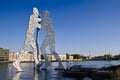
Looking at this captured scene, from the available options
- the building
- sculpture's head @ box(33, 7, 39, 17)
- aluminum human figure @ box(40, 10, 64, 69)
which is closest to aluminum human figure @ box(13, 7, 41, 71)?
sculpture's head @ box(33, 7, 39, 17)

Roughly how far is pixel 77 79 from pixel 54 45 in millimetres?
24647

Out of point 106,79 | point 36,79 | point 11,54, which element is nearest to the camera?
point 106,79

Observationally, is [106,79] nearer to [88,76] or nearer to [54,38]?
[88,76]

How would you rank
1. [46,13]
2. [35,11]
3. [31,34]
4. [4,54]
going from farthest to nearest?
[4,54] → [46,13] → [35,11] → [31,34]

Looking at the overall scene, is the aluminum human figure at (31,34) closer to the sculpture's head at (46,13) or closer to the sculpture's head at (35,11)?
the sculpture's head at (35,11)

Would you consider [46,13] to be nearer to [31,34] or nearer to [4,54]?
[31,34]

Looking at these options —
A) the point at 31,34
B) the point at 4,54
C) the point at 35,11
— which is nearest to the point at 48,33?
the point at 31,34

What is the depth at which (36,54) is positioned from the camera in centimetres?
7469

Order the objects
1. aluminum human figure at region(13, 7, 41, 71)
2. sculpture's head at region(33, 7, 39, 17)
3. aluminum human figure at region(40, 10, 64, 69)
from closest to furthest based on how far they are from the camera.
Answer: aluminum human figure at region(13, 7, 41, 71), sculpture's head at region(33, 7, 39, 17), aluminum human figure at region(40, 10, 64, 69)

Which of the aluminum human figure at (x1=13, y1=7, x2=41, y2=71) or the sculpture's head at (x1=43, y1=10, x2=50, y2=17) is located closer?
the aluminum human figure at (x1=13, y1=7, x2=41, y2=71)

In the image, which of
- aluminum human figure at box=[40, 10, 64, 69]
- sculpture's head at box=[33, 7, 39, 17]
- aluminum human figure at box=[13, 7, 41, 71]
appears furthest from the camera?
aluminum human figure at box=[40, 10, 64, 69]

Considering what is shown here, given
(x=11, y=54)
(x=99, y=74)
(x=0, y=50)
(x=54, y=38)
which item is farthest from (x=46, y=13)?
(x=11, y=54)

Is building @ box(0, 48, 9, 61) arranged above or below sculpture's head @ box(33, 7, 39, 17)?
below

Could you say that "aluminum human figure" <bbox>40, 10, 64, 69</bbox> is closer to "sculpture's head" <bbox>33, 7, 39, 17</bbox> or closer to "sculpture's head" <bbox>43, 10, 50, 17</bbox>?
"sculpture's head" <bbox>43, 10, 50, 17</bbox>
